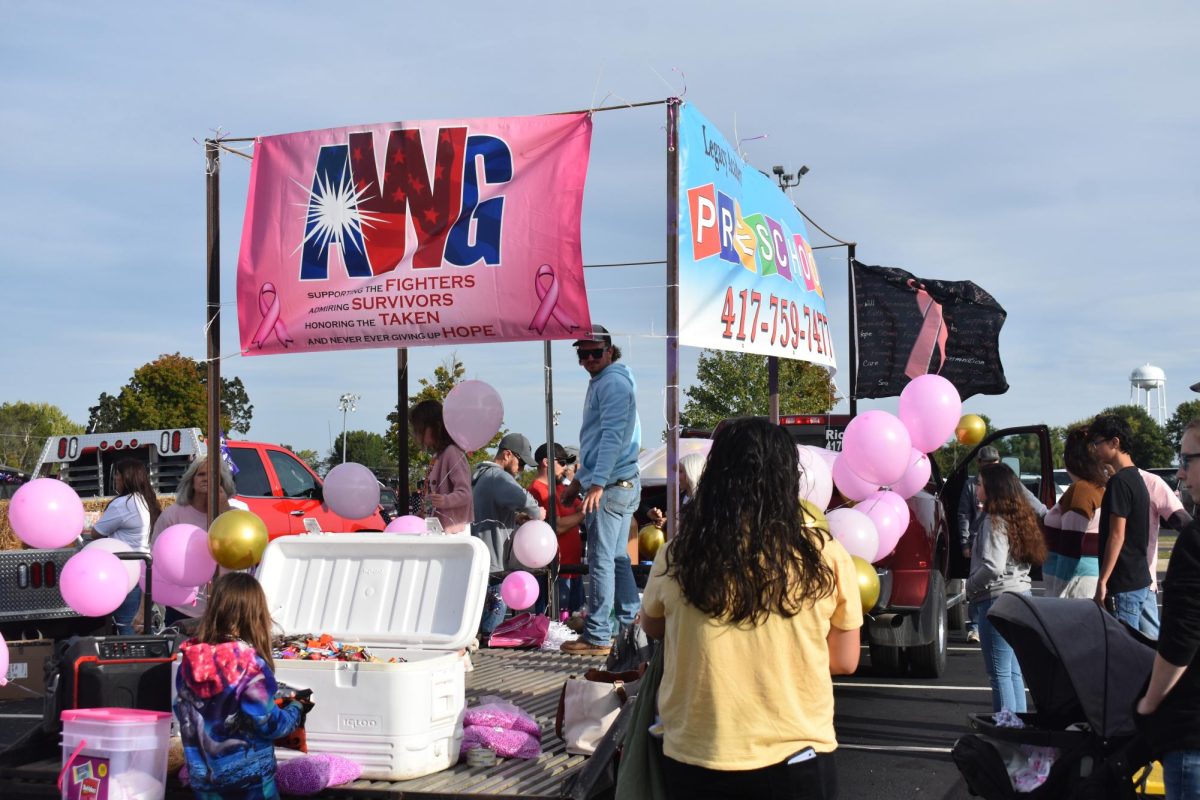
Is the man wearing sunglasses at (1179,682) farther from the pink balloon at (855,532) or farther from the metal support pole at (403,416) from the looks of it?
the metal support pole at (403,416)

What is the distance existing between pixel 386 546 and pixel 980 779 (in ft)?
10.0

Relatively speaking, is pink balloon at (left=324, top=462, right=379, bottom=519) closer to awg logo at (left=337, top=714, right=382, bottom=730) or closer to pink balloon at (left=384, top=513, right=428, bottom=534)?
pink balloon at (left=384, top=513, right=428, bottom=534)

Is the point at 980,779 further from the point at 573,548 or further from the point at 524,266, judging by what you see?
the point at 573,548

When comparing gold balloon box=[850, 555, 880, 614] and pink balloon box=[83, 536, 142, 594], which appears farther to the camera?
pink balloon box=[83, 536, 142, 594]

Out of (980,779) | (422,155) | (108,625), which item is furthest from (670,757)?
(108,625)

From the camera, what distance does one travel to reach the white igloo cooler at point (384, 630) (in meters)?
4.64

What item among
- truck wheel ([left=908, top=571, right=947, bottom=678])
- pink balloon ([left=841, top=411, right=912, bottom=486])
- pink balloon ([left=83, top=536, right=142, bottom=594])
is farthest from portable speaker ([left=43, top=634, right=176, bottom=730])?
truck wheel ([left=908, top=571, right=947, bottom=678])

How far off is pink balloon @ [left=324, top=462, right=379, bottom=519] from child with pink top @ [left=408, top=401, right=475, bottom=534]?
1.27 ft

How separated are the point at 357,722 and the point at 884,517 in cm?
350

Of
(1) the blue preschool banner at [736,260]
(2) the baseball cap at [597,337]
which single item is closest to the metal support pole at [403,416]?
(2) the baseball cap at [597,337]

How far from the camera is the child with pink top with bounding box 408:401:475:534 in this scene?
7.48 meters

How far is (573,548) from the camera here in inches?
392

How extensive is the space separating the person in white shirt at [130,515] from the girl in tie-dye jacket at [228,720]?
4.28 meters

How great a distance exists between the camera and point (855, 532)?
6.22m
